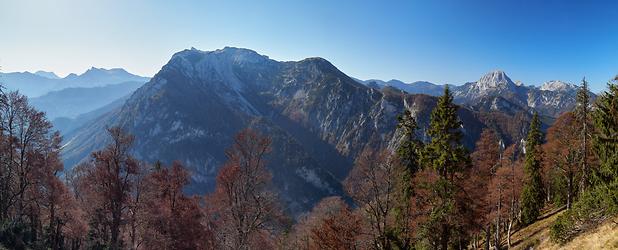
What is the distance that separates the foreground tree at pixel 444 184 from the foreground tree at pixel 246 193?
12.4 meters

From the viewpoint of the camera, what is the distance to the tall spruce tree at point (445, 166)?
26953mm

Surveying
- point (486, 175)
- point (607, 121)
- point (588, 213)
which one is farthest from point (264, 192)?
point (607, 121)

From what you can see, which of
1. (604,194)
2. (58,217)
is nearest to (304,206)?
(58,217)

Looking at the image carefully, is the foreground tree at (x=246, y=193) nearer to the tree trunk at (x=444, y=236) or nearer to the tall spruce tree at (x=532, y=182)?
the tree trunk at (x=444, y=236)

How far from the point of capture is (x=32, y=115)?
31.8 m

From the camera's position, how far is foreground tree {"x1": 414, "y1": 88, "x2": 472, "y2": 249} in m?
27.0

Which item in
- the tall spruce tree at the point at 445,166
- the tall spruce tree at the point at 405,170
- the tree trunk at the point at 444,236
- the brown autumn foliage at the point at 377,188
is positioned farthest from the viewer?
the tall spruce tree at the point at 405,170

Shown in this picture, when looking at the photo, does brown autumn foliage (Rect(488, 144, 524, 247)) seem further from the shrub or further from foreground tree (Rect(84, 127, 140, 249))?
foreground tree (Rect(84, 127, 140, 249))

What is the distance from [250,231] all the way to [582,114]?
1383 inches

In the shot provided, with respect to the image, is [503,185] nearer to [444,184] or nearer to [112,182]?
[444,184]

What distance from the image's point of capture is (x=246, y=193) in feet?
101

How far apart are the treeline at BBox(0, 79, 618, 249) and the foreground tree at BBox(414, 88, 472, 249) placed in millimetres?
87

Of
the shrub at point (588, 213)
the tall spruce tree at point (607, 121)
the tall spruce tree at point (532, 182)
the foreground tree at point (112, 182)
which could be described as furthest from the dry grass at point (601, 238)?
the foreground tree at point (112, 182)

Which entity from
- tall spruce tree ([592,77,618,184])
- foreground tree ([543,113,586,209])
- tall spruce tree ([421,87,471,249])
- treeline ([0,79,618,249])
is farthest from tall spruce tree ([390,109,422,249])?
foreground tree ([543,113,586,209])
